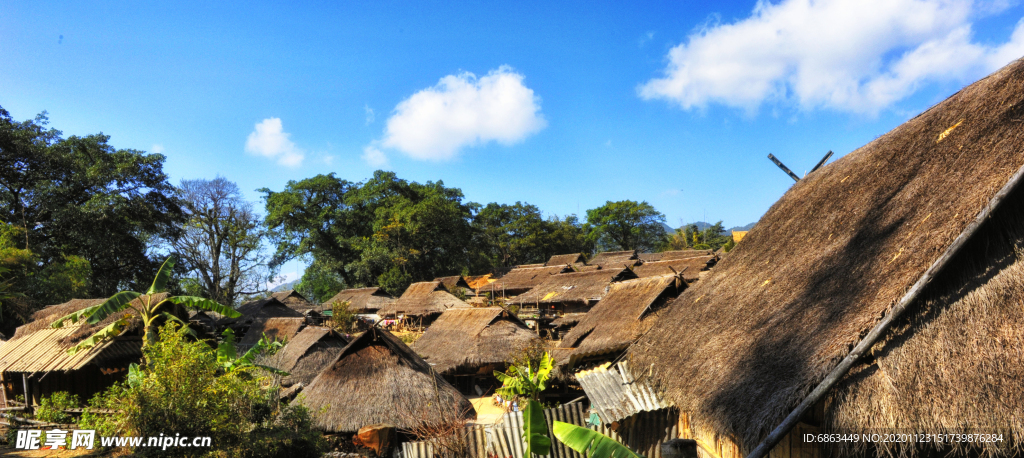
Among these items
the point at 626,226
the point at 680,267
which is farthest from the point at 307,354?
the point at 626,226

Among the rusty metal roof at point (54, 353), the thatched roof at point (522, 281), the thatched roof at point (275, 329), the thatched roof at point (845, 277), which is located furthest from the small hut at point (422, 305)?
the thatched roof at point (845, 277)

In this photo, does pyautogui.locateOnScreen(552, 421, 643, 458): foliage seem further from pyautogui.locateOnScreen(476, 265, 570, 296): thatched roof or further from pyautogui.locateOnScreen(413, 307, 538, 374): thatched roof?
pyautogui.locateOnScreen(476, 265, 570, 296): thatched roof

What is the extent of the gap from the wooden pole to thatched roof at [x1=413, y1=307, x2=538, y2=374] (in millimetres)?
14223

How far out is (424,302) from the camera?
31.6 m

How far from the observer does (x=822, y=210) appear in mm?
6770

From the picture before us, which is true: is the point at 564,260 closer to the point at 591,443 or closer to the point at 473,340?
the point at 473,340

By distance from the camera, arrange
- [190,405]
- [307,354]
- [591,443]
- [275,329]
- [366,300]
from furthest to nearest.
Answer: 1. [366,300]
2. [275,329]
3. [307,354]
4. [190,405]
5. [591,443]

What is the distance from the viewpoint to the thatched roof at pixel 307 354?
17.1 meters

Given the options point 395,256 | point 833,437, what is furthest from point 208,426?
point 395,256

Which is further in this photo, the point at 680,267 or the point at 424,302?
the point at 424,302

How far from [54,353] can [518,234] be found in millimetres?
45570

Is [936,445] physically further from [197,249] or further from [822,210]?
[197,249]

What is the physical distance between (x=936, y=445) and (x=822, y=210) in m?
4.09

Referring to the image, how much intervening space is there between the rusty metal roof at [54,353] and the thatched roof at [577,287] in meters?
18.1
